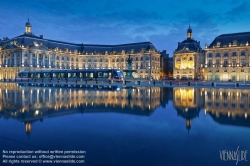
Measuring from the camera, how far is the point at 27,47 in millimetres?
97750

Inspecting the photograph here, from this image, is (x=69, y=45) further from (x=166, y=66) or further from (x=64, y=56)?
(x=166, y=66)

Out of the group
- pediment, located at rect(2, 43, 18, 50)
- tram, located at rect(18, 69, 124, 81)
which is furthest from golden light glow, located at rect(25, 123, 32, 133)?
pediment, located at rect(2, 43, 18, 50)

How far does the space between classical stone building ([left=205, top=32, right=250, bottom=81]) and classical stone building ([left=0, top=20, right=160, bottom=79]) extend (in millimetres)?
30738

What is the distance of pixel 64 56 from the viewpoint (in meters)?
114

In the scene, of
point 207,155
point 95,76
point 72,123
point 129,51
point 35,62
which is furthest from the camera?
point 129,51

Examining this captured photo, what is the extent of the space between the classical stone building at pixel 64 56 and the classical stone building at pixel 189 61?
14.6 meters

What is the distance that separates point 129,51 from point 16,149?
10843 centimetres

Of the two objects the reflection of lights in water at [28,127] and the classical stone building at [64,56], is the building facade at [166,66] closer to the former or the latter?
the classical stone building at [64,56]

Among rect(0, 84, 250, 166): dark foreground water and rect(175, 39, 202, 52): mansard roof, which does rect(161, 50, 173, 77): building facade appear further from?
rect(0, 84, 250, 166): dark foreground water

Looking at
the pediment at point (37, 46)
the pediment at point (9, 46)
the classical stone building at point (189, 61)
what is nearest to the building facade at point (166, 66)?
the classical stone building at point (189, 61)

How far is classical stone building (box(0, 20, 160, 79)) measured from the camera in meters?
98.9

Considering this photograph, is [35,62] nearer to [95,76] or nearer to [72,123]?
[95,76]

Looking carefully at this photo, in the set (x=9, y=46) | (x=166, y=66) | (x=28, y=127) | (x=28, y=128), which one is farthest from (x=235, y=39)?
(x=9, y=46)

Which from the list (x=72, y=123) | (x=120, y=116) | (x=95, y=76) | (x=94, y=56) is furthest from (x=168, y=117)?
(x=94, y=56)
